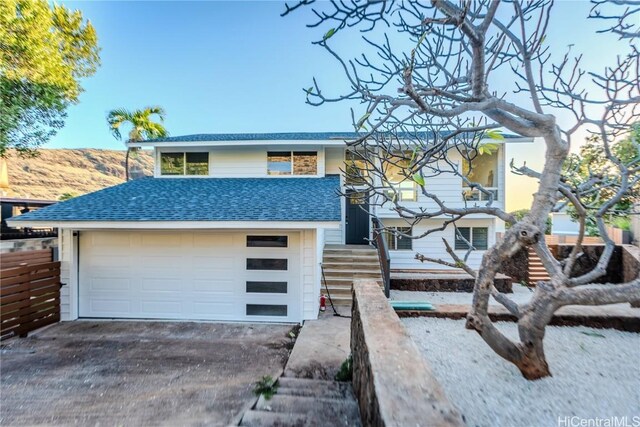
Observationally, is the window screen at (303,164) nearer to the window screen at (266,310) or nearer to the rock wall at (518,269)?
the window screen at (266,310)

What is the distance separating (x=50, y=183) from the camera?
27.3 m

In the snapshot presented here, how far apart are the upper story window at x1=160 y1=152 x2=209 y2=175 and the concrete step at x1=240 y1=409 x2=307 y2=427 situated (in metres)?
9.30

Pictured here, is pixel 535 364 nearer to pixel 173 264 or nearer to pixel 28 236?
pixel 173 264

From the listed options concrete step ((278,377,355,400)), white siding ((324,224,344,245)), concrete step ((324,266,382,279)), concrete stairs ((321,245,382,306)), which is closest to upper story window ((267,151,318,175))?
white siding ((324,224,344,245))

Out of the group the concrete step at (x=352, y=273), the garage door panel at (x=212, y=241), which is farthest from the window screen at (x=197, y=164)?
the concrete step at (x=352, y=273)

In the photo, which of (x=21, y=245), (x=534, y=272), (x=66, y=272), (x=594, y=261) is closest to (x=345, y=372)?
(x=66, y=272)

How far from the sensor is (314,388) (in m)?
3.44

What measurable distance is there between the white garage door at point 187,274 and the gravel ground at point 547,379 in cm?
409

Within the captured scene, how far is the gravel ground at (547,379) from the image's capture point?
6.93ft

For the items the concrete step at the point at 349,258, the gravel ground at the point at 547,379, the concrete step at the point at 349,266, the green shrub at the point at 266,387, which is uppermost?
the concrete step at the point at 349,258

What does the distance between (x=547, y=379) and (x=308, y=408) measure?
2.22 meters

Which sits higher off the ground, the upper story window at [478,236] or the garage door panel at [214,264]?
the upper story window at [478,236]

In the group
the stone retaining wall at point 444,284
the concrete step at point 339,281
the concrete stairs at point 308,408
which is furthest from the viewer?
the concrete step at point 339,281

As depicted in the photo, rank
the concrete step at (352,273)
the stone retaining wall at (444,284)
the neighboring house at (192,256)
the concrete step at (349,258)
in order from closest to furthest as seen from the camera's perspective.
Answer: the neighboring house at (192,256) → the stone retaining wall at (444,284) → the concrete step at (352,273) → the concrete step at (349,258)
